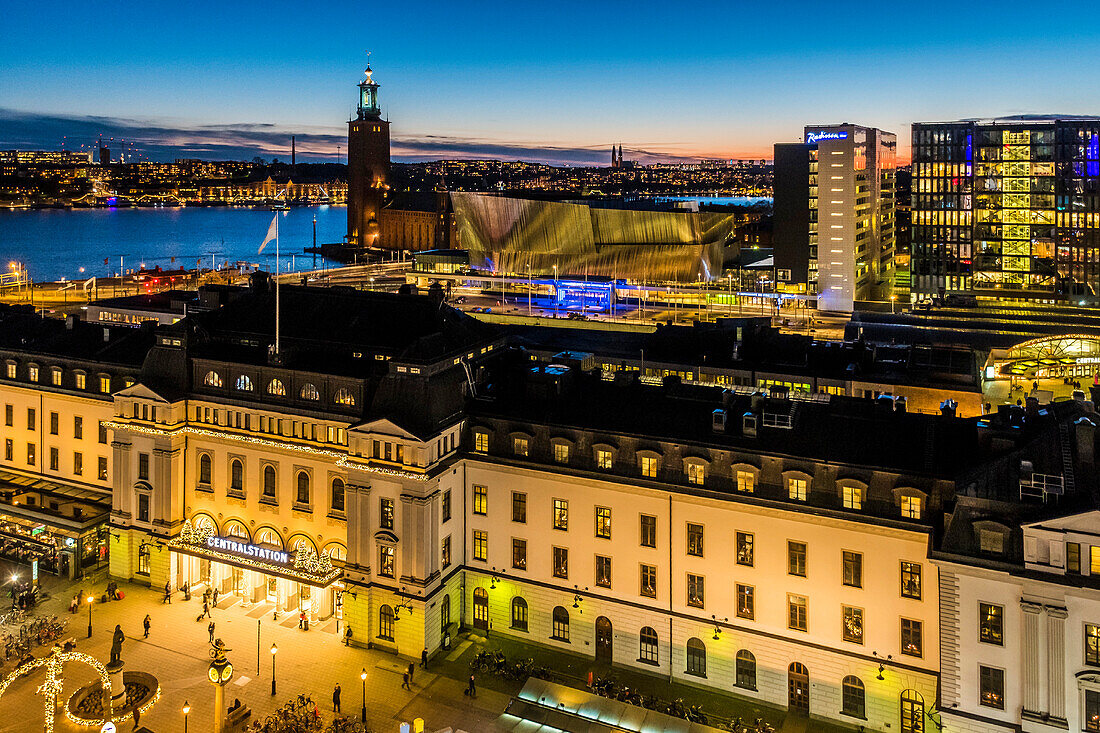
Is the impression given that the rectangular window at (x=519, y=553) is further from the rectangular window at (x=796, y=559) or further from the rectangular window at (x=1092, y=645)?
the rectangular window at (x=1092, y=645)

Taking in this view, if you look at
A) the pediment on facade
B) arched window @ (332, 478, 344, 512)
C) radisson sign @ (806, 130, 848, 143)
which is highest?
radisson sign @ (806, 130, 848, 143)

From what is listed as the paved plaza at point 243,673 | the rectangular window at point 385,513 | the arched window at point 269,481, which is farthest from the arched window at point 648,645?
the arched window at point 269,481

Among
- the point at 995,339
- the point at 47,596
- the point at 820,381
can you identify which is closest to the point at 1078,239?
the point at 995,339

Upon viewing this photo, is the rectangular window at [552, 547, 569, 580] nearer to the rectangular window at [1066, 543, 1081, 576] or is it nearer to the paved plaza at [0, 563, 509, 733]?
the paved plaza at [0, 563, 509, 733]

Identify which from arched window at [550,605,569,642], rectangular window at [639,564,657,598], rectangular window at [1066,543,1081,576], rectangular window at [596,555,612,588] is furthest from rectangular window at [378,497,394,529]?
rectangular window at [1066,543,1081,576]

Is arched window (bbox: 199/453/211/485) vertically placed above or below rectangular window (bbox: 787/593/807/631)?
above

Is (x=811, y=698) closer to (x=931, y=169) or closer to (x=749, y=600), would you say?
(x=749, y=600)

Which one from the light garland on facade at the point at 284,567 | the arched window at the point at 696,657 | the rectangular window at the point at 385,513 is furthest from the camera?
the light garland on facade at the point at 284,567
